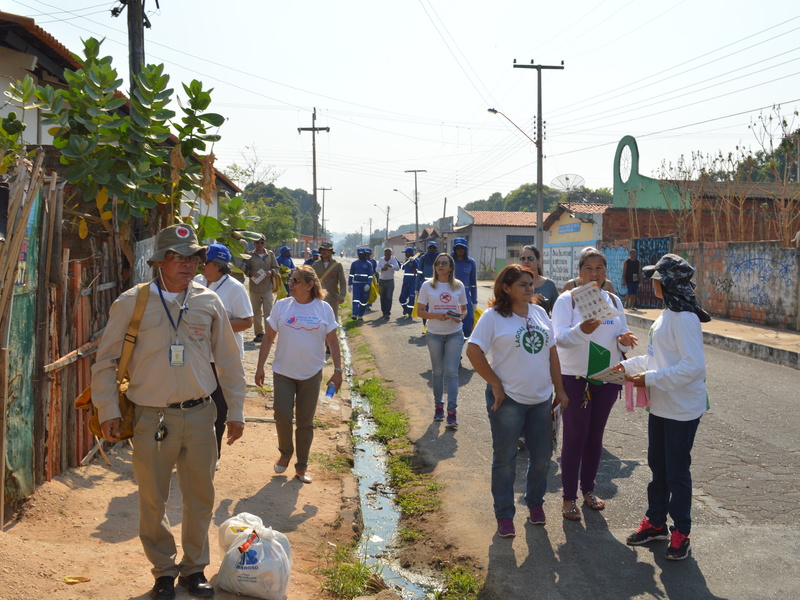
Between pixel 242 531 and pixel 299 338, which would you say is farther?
pixel 299 338

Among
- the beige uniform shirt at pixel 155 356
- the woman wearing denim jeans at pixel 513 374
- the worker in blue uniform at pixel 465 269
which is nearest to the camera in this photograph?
the beige uniform shirt at pixel 155 356

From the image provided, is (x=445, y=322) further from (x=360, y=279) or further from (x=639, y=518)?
(x=360, y=279)

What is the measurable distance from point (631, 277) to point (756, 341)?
7760 mm

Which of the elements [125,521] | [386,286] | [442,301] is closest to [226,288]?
[125,521]

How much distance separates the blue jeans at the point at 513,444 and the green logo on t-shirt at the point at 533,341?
0.37 metres

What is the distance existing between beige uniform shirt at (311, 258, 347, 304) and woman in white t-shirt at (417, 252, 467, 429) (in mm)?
3820

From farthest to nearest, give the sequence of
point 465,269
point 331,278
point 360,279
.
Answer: point 360,279 → point 331,278 → point 465,269

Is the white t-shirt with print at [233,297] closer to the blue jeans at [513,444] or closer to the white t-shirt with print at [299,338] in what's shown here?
the white t-shirt with print at [299,338]

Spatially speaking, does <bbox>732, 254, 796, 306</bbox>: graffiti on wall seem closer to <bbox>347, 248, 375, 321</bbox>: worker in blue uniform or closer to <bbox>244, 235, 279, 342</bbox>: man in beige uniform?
<bbox>347, 248, 375, 321</bbox>: worker in blue uniform

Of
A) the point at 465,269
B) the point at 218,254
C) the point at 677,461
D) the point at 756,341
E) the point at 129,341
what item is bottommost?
the point at 756,341

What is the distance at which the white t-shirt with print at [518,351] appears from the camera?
5.11m

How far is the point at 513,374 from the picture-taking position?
5121mm

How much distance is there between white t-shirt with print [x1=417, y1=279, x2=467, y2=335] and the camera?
27.3 feet

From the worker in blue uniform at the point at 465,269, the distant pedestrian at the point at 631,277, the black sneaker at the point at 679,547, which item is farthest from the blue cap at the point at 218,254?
the distant pedestrian at the point at 631,277
